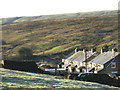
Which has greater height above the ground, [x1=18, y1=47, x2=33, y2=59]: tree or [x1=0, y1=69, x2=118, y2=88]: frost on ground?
[x1=0, y1=69, x2=118, y2=88]: frost on ground

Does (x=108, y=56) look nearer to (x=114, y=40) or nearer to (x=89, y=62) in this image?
(x=89, y=62)

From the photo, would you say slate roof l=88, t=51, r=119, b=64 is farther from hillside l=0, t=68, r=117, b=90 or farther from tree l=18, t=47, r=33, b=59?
hillside l=0, t=68, r=117, b=90

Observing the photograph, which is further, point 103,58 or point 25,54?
point 25,54

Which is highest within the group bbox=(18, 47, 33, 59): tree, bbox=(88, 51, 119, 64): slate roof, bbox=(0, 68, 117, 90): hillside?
bbox=(0, 68, 117, 90): hillside

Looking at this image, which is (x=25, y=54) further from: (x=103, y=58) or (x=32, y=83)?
Result: (x=32, y=83)

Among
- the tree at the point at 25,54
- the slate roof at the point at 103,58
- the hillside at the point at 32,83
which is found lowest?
the tree at the point at 25,54

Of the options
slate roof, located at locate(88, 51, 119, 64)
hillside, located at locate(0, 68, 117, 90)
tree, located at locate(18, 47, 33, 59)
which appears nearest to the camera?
hillside, located at locate(0, 68, 117, 90)

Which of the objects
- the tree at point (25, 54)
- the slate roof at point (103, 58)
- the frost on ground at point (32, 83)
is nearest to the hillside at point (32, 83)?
the frost on ground at point (32, 83)

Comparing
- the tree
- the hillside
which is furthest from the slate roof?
the hillside

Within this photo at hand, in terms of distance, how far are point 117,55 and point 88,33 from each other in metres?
119

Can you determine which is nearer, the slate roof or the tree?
the slate roof

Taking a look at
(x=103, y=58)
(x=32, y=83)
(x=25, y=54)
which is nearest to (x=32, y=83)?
(x=32, y=83)

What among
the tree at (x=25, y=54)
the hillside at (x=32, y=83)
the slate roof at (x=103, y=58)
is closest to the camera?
the hillside at (x=32, y=83)

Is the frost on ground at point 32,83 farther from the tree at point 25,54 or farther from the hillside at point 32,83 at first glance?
the tree at point 25,54
